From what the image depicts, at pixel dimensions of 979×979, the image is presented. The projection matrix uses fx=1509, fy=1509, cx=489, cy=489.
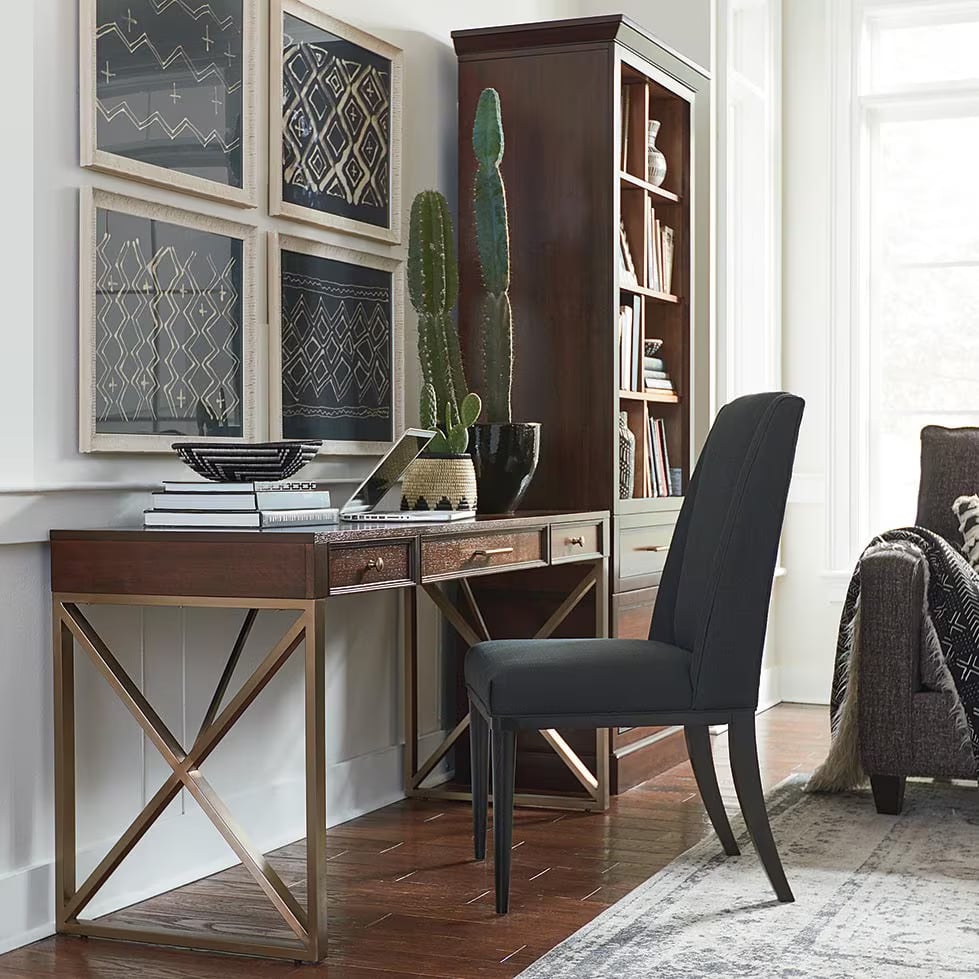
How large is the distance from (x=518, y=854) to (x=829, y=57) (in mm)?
3664

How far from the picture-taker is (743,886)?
10.0 feet

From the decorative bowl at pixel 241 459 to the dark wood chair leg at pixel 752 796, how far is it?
100 cm

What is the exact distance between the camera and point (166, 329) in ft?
10.1

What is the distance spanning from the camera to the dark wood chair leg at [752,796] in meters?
2.91

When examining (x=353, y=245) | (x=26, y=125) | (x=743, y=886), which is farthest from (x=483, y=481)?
(x=26, y=125)

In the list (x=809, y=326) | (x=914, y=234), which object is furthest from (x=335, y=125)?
(x=914, y=234)

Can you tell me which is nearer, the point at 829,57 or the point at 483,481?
the point at 483,481

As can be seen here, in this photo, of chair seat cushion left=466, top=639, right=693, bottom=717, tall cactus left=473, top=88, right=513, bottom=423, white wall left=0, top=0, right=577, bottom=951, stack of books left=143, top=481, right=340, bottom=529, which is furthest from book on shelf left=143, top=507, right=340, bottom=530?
tall cactus left=473, top=88, right=513, bottom=423

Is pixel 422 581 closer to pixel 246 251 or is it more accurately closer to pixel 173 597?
pixel 173 597

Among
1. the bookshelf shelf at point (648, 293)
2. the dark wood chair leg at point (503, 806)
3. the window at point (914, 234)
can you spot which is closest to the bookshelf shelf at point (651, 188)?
the bookshelf shelf at point (648, 293)

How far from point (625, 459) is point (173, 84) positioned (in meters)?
1.69

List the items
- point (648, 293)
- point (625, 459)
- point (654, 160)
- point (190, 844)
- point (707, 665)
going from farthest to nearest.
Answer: point (654, 160), point (648, 293), point (625, 459), point (190, 844), point (707, 665)

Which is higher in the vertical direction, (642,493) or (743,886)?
(642,493)

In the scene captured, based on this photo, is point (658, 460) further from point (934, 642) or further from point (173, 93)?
point (173, 93)
